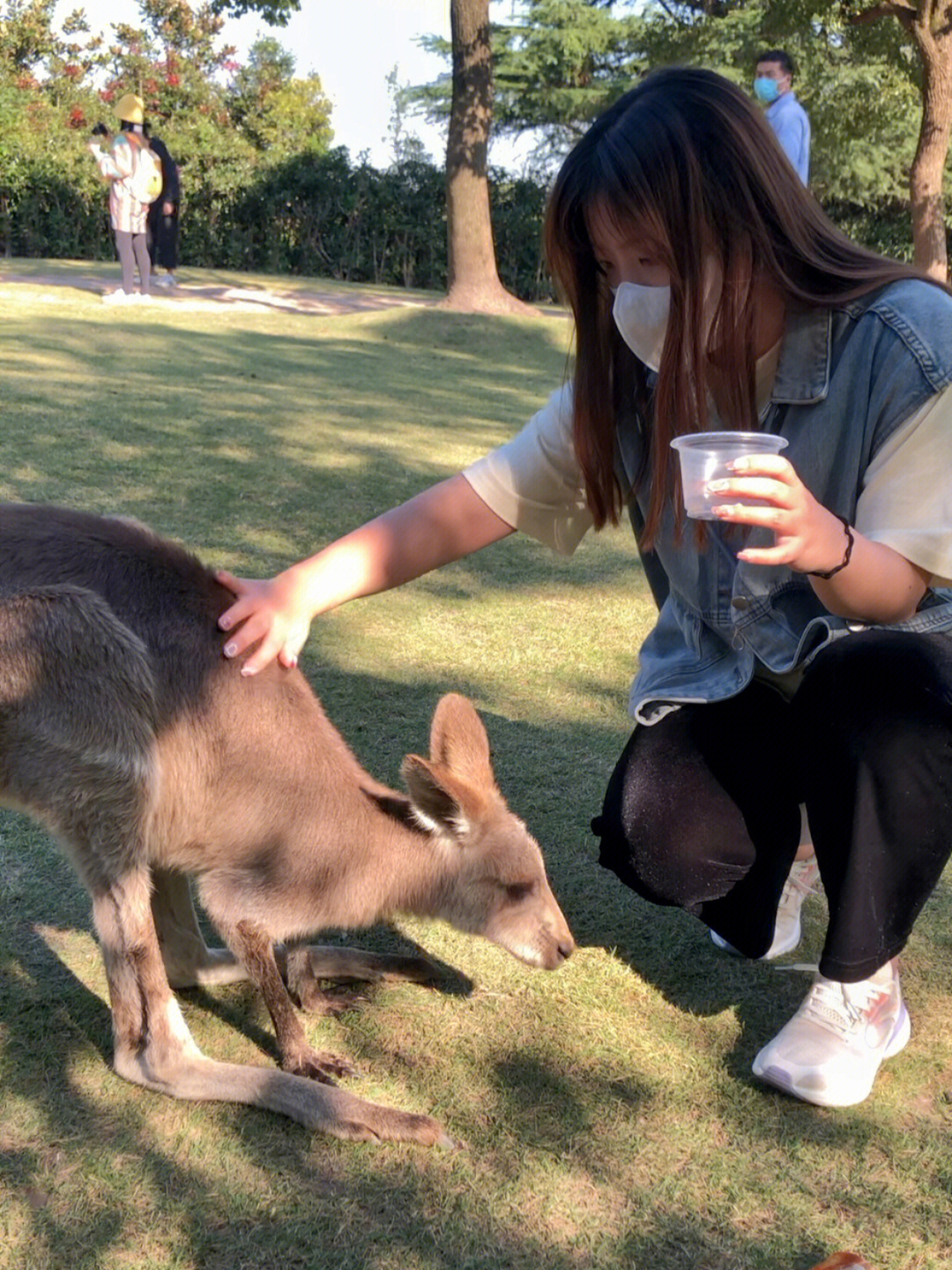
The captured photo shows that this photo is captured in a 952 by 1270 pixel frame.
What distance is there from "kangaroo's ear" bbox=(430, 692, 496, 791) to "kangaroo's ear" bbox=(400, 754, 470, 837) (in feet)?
0.17

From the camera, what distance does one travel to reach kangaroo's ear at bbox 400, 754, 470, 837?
1959 mm

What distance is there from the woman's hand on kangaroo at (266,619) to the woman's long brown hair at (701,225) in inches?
22.6

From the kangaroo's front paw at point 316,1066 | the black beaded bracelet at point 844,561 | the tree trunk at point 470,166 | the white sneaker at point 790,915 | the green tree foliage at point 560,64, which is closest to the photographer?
the black beaded bracelet at point 844,561

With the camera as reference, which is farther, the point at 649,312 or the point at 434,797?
the point at 434,797

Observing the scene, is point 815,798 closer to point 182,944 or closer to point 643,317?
point 643,317

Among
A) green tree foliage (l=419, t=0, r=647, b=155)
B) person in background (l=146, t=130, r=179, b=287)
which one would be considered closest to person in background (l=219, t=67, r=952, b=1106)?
person in background (l=146, t=130, r=179, b=287)

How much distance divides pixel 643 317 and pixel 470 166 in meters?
9.35

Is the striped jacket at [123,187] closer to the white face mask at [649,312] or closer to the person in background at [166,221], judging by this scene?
the person in background at [166,221]

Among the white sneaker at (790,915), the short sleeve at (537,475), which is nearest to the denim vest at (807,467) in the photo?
the short sleeve at (537,475)

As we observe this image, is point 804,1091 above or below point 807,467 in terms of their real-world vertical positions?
below

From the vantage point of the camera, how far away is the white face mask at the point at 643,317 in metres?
1.77

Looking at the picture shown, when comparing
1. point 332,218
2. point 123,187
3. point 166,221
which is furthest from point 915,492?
point 332,218

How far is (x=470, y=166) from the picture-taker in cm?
1052

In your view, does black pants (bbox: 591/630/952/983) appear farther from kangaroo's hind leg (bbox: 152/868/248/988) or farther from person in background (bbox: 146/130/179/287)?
person in background (bbox: 146/130/179/287)
